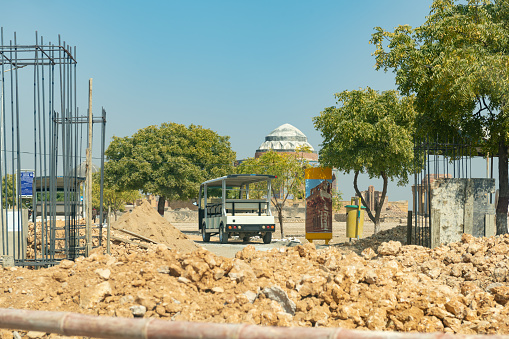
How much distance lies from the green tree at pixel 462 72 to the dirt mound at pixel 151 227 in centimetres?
869

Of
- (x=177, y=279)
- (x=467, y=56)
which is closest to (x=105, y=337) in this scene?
(x=177, y=279)

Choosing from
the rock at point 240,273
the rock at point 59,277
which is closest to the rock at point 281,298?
the rock at point 240,273

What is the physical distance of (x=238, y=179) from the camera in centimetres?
2231

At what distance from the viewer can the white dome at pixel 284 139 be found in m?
102

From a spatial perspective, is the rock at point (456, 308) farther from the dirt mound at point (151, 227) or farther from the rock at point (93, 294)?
the dirt mound at point (151, 227)

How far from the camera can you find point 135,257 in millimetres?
9117

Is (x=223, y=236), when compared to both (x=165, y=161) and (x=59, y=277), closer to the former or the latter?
(x=59, y=277)

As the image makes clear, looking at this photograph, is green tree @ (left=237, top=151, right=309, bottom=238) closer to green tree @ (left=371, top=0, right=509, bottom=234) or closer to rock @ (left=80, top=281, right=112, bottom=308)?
green tree @ (left=371, top=0, right=509, bottom=234)

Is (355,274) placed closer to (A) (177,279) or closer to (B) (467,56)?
(A) (177,279)

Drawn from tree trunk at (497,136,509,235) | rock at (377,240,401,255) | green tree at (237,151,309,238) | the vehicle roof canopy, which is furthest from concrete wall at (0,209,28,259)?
green tree at (237,151,309,238)

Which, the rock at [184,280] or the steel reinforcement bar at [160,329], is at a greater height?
the steel reinforcement bar at [160,329]

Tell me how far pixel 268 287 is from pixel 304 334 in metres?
4.87

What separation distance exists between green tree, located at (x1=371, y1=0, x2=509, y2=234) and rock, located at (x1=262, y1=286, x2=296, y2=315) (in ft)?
31.5

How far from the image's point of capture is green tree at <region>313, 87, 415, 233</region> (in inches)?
934
